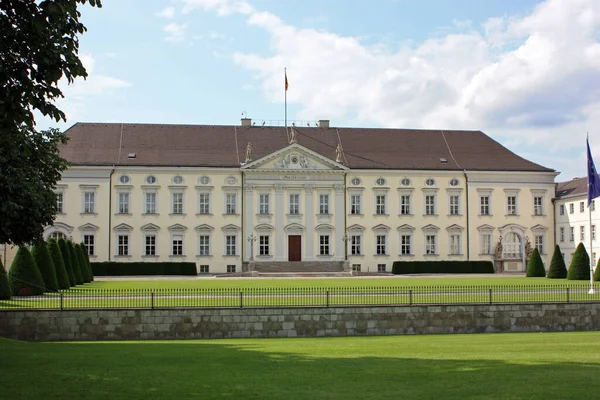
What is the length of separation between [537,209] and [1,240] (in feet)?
159

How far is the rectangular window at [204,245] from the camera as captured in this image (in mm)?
61031

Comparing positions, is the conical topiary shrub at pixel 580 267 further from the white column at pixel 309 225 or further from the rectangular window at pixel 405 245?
the white column at pixel 309 225

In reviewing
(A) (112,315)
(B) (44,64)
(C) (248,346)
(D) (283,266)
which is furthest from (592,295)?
(D) (283,266)

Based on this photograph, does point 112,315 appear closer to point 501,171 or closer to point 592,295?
point 592,295

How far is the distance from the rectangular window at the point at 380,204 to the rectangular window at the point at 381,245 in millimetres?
2001

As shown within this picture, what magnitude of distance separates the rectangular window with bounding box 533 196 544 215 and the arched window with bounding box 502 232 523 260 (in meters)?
2.59

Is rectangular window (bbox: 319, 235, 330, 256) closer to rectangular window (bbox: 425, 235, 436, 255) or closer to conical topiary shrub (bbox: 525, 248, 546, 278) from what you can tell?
rectangular window (bbox: 425, 235, 436, 255)

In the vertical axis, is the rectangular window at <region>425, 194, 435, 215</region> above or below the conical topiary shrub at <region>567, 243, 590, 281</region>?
above

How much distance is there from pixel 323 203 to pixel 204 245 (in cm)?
1004

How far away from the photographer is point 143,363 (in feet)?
56.1

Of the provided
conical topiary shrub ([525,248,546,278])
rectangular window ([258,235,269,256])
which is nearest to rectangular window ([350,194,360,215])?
rectangular window ([258,235,269,256])

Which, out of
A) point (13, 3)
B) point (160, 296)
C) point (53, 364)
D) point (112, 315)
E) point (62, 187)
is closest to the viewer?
point (13, 3)

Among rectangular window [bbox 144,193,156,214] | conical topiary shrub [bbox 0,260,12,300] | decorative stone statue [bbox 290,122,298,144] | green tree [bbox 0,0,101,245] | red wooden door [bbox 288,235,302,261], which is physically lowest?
conical topiary shrub [bbox 0,260,12,300]

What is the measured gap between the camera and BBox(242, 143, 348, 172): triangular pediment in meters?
60.8
